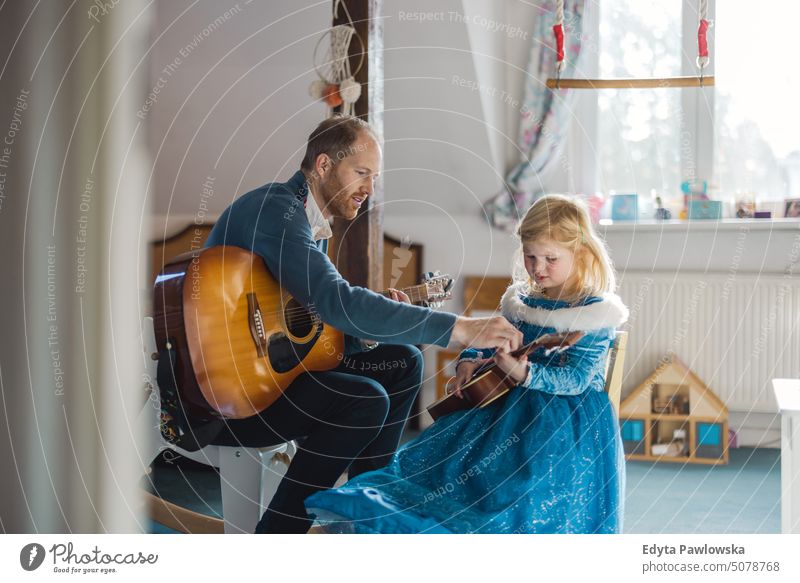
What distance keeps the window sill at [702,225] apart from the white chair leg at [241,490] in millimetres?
1244

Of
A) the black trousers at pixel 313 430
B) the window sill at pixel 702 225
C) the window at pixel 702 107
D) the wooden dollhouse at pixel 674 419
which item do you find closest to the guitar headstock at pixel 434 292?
the black trousers at pixel 313 430

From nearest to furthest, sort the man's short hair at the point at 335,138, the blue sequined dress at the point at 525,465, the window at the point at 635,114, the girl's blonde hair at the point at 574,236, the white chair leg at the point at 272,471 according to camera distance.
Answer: the blue sequined dress at the point at 525,465 < the girl's blonde hair at the point at 574,236 < the man's short hair at the point at 335,138 < the white chair leg at the point at 272,471 < the window at the point at 635,114

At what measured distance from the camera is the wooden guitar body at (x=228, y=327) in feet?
5.39

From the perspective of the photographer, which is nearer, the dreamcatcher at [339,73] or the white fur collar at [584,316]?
the white fur collar at [584,316]

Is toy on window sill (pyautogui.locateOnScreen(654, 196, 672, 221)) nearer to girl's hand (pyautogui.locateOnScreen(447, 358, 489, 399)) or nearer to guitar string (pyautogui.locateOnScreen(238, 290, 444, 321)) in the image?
guitar string (pyautogui.locateOnScreen(238, 290, 444, 321))

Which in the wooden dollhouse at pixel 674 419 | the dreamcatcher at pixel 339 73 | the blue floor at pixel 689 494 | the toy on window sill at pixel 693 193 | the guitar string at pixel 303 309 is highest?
the dreamcatcher at pixel 339 73

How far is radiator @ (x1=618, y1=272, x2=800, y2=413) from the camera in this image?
9.10 ft

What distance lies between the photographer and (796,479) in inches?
68.0

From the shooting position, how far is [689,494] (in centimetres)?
230

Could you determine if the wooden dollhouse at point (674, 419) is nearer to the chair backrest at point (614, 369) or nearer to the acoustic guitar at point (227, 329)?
the chair backrest at point (614, 369)

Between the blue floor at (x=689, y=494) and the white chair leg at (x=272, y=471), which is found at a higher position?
the white chair leg at (x=272, y=471)

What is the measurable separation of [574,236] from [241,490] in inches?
35.2

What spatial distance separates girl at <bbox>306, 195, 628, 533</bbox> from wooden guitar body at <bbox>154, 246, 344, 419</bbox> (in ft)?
0.94

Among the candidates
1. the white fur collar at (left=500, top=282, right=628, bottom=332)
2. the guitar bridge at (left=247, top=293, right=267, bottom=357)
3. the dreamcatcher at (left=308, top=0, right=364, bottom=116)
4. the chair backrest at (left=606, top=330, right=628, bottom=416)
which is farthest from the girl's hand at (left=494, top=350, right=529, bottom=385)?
the dreamcatcher at (left=308, top=0, right=364, bottom=116)
